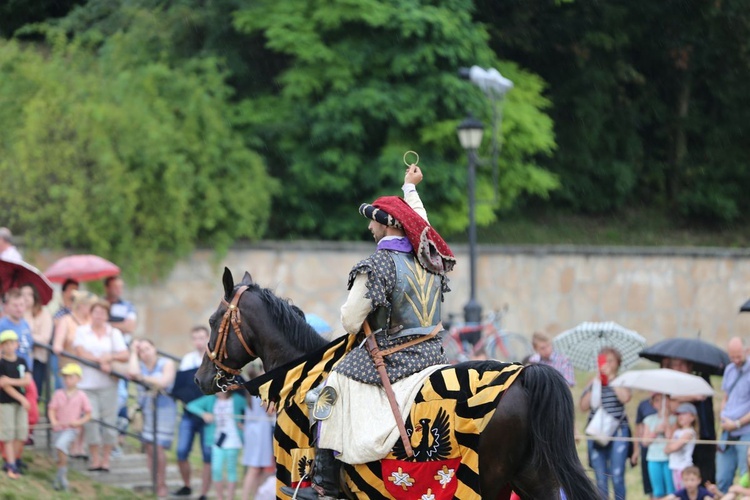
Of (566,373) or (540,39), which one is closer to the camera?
(566,373)

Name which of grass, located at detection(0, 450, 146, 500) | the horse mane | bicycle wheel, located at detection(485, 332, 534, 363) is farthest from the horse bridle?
bicycle wheel, located at detection(485, 332, 534, 363)

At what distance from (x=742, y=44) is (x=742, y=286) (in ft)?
19.0

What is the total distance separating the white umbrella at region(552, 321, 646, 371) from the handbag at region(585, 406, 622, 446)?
1.16m

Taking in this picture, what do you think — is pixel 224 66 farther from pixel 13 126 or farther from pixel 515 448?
pixel 515 448

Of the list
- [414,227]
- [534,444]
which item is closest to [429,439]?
[534,444]

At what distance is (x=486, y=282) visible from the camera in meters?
21.8

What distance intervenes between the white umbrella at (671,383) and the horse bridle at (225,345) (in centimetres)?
407

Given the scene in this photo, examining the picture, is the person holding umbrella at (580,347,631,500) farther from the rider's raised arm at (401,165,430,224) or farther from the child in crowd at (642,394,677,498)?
the rider's raised arm at (401,165,430,224)

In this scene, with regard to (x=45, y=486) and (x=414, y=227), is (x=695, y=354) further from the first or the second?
(x=45, y=486)

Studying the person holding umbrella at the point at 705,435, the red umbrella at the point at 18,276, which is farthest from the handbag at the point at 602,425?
the red umbrella at the point at 18,276

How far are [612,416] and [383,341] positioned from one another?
4825 mm

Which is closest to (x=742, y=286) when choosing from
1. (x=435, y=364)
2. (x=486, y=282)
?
(x=486, y=282)

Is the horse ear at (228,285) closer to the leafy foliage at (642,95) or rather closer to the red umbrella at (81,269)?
the red umbrella at (81,269)

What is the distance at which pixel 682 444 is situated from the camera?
10820 mm
